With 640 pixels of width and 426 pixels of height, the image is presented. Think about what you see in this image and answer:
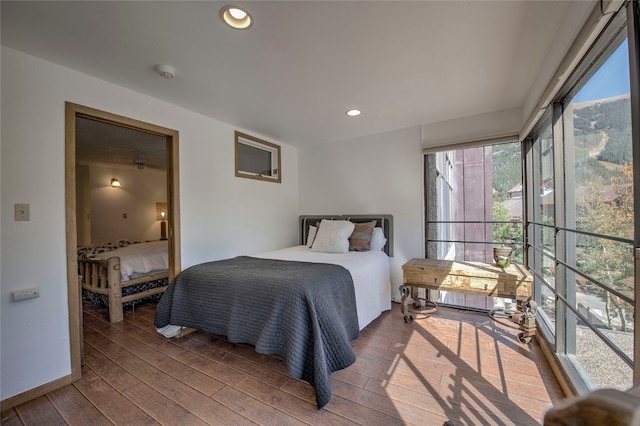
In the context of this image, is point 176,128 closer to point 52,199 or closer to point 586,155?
point 52,199

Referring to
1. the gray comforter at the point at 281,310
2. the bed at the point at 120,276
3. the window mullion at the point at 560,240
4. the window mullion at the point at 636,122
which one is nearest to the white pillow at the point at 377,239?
the gray comforter at the point at 281,310

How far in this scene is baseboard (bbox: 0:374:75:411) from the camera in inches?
66.5

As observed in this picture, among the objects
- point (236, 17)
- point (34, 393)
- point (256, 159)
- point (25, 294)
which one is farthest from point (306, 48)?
point (34, 393)

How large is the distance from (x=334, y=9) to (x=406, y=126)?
7.13 feet

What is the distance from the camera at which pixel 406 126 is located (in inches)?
133

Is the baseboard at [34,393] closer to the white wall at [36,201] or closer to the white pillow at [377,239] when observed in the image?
the white wall at [36,201]

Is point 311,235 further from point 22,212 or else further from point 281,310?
point 22,212

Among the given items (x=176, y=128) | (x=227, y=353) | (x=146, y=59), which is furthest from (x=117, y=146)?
(x=227, y=353)

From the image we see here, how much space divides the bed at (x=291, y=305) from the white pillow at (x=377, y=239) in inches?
9.1

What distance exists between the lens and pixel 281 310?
188 centimetres

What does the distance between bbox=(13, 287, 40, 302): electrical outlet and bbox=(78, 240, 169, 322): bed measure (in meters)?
1.31

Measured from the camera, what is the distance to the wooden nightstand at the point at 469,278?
233 centimetres

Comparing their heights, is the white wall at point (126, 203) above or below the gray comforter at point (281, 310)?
above

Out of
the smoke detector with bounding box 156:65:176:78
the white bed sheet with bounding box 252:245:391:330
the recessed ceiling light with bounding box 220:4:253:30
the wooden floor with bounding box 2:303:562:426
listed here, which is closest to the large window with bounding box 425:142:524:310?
the white bed sheet with bounding box 252:245:391:330
